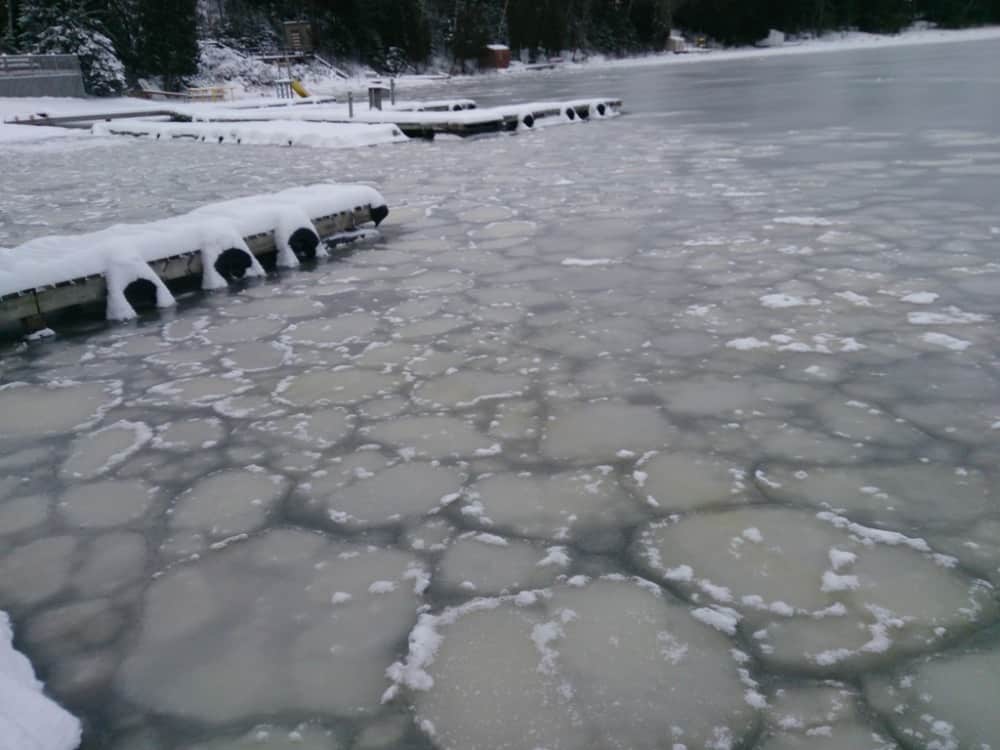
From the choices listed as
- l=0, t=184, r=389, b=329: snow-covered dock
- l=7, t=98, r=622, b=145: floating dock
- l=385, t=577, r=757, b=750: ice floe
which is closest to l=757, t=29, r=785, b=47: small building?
l=7, t=98, r=622, b=145: floating dock

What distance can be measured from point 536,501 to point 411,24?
3707 cm

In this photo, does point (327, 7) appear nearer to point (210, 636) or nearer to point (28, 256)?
point (28, 256)

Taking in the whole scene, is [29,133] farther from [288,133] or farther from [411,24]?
[411,24]

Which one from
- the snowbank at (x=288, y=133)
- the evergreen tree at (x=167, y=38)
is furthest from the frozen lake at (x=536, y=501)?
the evergreen tree at (x=167, y=38)

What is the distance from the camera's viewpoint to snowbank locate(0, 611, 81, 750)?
1567 millimetres

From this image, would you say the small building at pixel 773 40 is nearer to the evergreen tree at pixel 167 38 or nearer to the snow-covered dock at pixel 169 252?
the evergreen tree at pixel 167 38

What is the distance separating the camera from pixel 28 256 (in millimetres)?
4266

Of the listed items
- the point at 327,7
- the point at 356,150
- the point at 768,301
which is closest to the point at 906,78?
the point at 356,150

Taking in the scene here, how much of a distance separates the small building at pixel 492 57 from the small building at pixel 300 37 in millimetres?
7789

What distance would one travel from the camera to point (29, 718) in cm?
163

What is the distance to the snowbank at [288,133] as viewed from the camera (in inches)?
474

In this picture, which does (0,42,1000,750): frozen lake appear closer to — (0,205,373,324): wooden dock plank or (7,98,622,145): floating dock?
(0,205,373,324): wooden dock plank

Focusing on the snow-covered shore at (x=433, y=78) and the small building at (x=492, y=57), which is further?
the small building at (x=492, y=57)

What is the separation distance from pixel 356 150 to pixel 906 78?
1428cm
